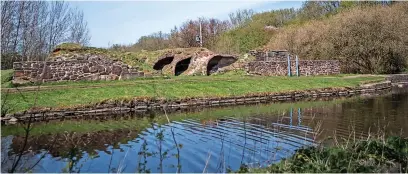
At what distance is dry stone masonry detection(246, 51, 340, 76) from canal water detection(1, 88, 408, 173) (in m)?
11.9

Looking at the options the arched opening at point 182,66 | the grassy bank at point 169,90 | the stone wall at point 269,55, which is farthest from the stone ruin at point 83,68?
the stone wall at point 269,55

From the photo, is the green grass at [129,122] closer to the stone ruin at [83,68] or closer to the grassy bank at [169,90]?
the grassy bank at [169,90]

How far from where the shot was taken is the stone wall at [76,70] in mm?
19688

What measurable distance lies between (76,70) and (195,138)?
13.3m

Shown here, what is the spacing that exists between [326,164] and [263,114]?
8.80 meters

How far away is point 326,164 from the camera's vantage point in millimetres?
5078

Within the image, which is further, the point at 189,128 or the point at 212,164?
the point at 189,128

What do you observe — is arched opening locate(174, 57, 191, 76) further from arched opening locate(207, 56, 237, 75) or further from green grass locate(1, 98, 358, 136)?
green grass locate(1, 98, 358, 136)

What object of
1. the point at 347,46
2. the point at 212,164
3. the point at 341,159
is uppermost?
the point at 347,46

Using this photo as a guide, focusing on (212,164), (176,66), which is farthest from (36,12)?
(212,164)

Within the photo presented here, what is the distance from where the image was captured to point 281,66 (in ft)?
93.9

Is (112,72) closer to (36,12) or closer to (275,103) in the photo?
(275,103)

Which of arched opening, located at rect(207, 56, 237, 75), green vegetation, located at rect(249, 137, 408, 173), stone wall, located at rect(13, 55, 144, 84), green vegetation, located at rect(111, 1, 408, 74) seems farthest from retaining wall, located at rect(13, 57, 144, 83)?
green vegetation, located at rect(249, 137, 408, 173)

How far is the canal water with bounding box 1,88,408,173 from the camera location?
7.02 metres
